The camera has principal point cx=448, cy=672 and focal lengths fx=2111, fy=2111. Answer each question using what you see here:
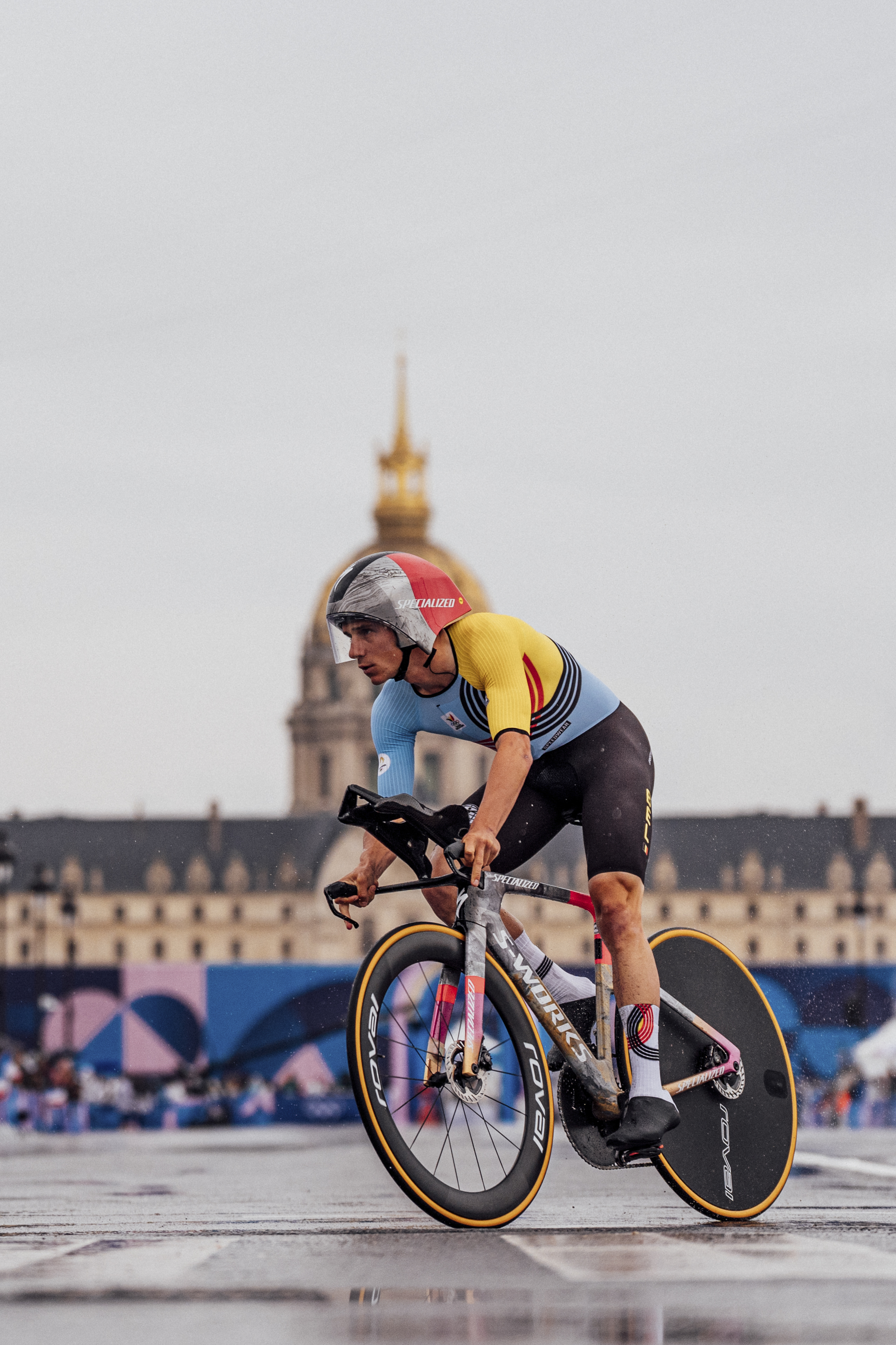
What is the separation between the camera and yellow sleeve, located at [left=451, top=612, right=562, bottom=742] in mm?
5336

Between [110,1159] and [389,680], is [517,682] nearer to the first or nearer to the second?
[389,680]

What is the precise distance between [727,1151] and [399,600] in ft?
6.06

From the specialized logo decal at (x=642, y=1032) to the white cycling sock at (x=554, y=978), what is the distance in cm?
20

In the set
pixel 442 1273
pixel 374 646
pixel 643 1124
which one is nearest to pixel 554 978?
pixel 643 1124

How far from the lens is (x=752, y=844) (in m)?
136

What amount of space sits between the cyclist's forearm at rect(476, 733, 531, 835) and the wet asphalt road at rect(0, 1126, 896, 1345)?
1.00 meters

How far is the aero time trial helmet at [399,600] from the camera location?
5.38 meters

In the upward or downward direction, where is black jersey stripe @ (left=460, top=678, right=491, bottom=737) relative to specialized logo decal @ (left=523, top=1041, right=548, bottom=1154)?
upward

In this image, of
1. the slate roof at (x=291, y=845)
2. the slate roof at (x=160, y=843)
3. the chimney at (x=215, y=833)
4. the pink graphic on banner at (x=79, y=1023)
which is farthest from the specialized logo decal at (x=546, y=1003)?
the chimney at (x=215, y=833)

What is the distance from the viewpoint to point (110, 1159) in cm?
1509

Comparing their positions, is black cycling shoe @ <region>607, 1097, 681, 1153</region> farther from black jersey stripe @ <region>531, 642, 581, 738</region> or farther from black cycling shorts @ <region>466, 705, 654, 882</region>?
black jersey stripe @ <region>531, 642, 581, 738</region>

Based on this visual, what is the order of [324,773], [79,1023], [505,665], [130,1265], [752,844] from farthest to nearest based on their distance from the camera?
[324,773] → [752,844] → [79,1023] → [505,665] → [130,1265]

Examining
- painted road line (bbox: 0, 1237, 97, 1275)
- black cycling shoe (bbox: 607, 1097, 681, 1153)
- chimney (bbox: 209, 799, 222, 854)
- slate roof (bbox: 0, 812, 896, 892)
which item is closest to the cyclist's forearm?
black cycling shoe (bbox: 607, 1097, 681, 1153)

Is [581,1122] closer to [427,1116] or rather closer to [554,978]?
[554,978]
